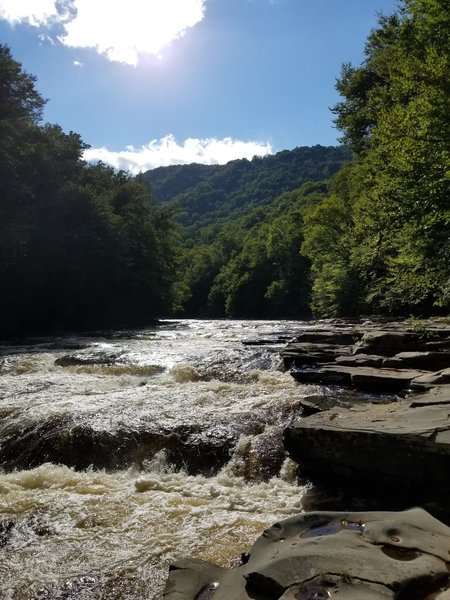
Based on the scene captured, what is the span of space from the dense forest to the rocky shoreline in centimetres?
653

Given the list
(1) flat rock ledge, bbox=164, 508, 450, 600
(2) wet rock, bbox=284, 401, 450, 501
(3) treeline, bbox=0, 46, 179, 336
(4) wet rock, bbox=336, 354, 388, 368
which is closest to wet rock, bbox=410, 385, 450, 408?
(2) wet rock, bbox=284, 401, 450, 501

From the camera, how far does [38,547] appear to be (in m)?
4.70

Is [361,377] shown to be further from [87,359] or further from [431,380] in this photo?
[87,359]

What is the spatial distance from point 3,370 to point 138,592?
1116 cm

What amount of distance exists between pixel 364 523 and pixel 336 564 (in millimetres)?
803

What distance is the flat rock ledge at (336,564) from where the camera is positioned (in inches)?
118

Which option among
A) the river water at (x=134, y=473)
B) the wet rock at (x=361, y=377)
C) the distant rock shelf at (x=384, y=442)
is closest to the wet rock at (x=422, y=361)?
the wet rock at (x=361, y=377)

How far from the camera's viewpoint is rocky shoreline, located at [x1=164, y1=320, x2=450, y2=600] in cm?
308

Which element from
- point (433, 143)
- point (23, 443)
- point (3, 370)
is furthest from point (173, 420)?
point (433, 143)

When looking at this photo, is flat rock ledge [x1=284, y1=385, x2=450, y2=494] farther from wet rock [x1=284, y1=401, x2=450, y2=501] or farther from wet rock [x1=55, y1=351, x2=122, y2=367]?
wet rock [x1=55, y1=351, x2=122, y2=367]

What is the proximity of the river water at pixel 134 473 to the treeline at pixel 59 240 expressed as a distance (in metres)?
18.5

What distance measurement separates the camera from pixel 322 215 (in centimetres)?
4191

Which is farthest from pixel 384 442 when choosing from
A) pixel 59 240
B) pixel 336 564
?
pixel 59 240

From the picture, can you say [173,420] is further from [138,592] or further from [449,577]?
[449,577]
